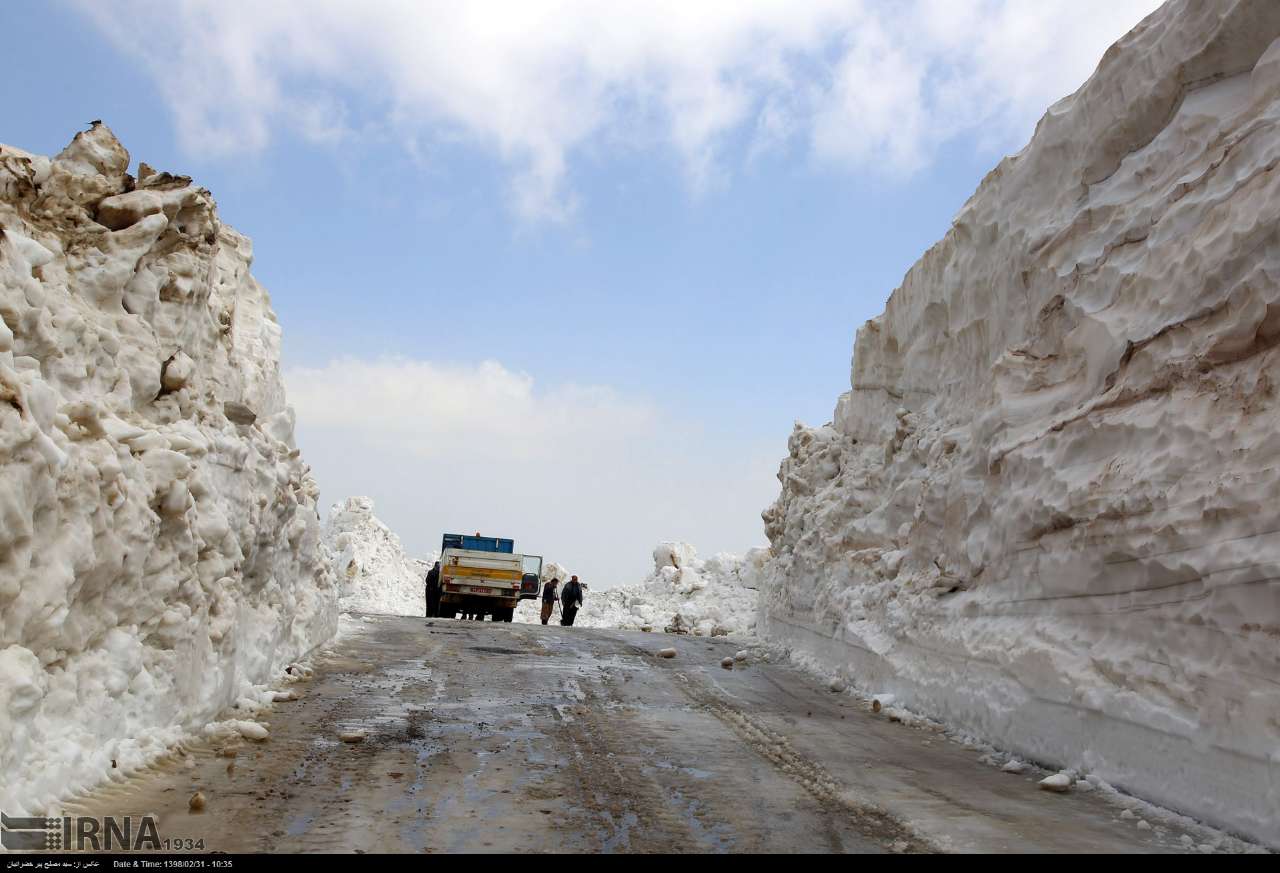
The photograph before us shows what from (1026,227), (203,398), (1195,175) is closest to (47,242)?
(203,398)

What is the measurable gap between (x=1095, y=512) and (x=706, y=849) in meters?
4.62

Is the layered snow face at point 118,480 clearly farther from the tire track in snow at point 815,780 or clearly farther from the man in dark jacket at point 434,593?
the man in dark jacket at point 434,593

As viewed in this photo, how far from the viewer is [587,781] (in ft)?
20.2

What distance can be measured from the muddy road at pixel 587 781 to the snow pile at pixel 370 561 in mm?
24528

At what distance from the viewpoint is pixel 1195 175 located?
750 centimetres

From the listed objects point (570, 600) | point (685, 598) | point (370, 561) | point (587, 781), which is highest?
point (370, 561)

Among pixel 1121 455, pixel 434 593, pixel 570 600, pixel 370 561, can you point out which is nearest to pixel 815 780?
pixel 1121 455

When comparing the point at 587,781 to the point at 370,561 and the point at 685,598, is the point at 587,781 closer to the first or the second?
the point at 685,598

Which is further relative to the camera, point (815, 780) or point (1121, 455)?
point (1121, 455)

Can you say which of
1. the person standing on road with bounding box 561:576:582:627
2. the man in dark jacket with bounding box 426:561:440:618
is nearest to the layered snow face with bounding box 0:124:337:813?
the person standing on road with bounding box 561:576:582:627

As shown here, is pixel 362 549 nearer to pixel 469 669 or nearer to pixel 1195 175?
pixel 469 669

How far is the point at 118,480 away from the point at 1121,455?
7436 millimetres

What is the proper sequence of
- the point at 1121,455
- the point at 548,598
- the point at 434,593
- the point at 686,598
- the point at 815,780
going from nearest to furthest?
the point at 815,780
the point at 1121,455
the point at 548,598
the point at 434,593
the point at 686,598

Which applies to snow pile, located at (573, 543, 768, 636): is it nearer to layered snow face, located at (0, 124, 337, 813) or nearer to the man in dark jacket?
the man in dark jacket
